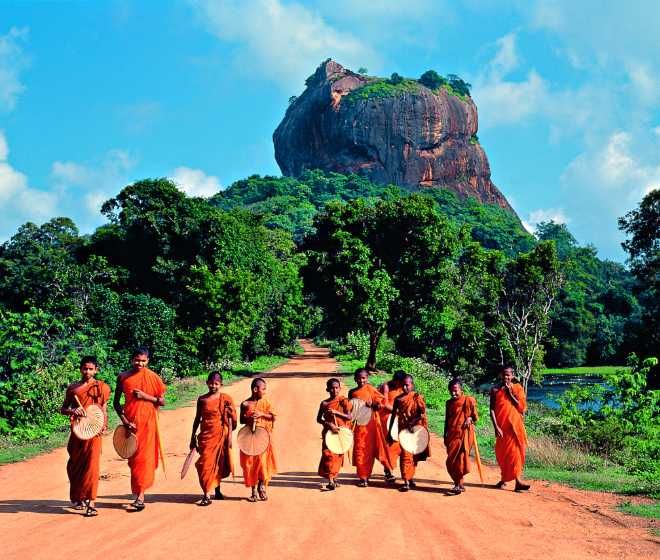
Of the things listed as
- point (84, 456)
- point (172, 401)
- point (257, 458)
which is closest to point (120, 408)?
point (84, 456)

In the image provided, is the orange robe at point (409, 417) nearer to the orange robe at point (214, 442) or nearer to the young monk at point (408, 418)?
the young monk at point (408, 418)

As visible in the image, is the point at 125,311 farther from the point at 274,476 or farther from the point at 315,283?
the point at 274,476

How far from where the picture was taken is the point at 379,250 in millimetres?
29625

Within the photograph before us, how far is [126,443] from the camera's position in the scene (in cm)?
794

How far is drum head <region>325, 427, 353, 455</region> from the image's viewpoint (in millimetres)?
8992

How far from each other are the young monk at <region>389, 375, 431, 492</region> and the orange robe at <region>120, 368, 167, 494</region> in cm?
319

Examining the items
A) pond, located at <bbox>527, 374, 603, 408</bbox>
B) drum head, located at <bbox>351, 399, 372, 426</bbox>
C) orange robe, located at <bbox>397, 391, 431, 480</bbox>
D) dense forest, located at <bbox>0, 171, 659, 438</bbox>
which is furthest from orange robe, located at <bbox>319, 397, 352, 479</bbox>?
pond, located at <bbox>527, 374, 603, 408</bbox>

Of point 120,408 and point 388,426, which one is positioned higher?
point 120,408

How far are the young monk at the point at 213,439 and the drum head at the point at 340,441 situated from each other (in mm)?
1349

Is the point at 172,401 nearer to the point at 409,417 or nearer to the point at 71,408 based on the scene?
the point at 409,417

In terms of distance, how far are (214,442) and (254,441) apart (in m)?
0.49

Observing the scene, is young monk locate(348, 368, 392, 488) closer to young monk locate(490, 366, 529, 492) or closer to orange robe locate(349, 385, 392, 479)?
orange robe locate(349, 385, 392, 479)

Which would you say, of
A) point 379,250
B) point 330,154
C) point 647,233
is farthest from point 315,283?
point 330,154

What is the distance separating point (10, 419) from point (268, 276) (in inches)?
1063
